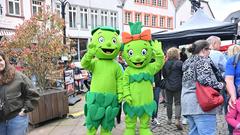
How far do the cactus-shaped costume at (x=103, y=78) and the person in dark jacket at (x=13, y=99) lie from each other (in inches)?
43.9

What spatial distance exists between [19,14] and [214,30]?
53.1 feet

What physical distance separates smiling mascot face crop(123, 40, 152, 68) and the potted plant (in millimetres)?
2640

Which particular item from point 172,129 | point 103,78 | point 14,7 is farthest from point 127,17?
point 103,78

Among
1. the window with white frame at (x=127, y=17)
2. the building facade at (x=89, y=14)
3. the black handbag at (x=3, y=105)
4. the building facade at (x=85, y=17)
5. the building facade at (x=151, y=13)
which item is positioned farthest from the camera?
the building facade at (x=151, y=13)

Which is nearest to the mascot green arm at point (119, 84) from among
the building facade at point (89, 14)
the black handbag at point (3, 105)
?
the black handbag at point (3, 105)

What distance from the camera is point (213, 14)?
3894 cm

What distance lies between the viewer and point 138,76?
415 centimetres

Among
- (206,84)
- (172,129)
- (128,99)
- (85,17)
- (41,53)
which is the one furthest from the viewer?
(85,17)

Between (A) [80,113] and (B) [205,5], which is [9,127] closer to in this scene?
(A) [80,113]

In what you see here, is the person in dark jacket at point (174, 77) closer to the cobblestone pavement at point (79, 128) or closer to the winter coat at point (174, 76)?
the winter coat at point (174, 76)

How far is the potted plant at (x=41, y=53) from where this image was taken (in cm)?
600

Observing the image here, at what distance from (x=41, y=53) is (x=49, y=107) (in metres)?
1.32

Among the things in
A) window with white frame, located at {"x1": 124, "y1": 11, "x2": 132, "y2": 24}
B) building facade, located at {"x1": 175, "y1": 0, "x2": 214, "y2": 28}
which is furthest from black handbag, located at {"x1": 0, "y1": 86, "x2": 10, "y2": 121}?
building facade, located at {"x1": 175, "y1": 0, "x2": 214, "y2": 28}

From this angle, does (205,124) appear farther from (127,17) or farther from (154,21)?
(154,21)
